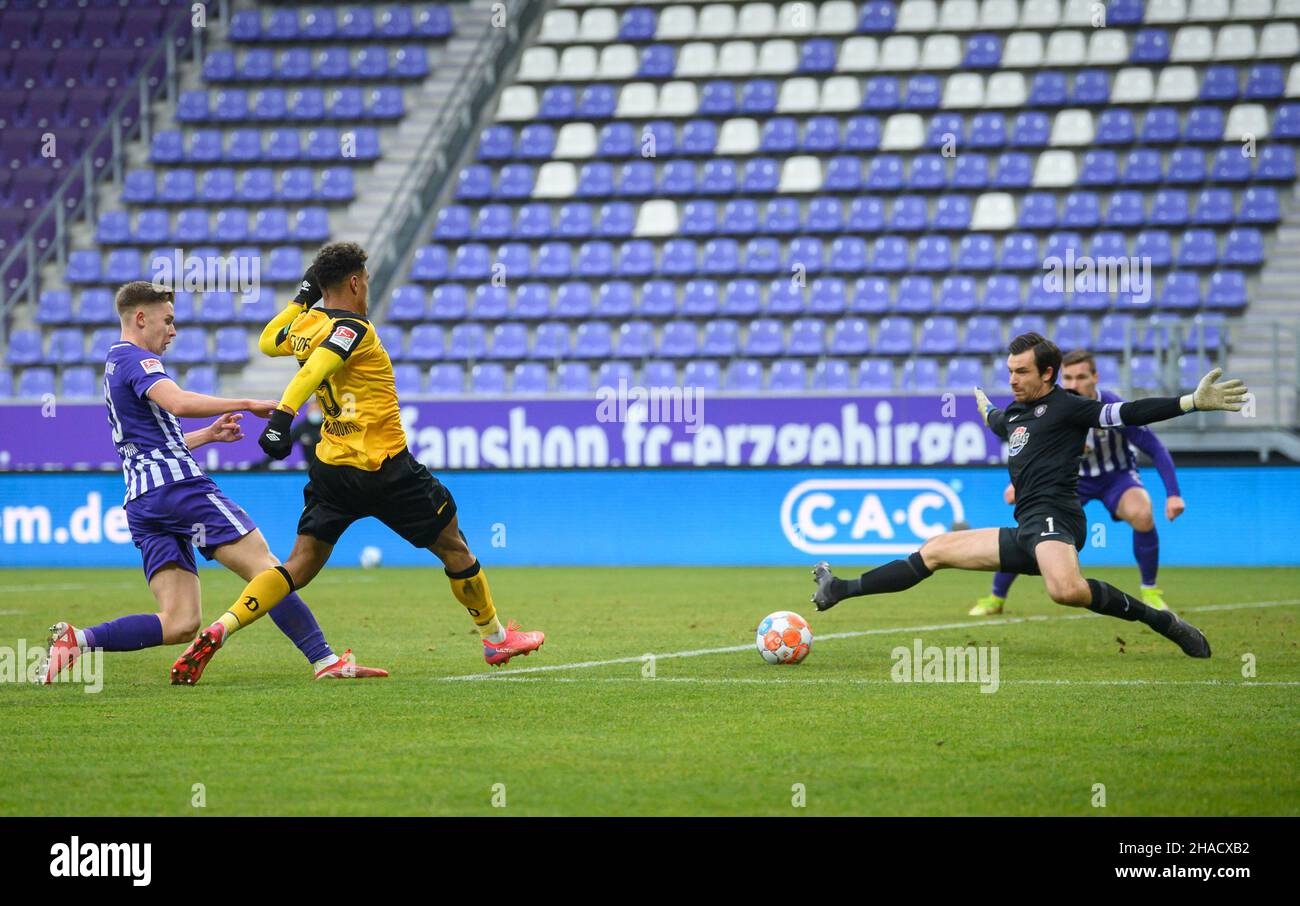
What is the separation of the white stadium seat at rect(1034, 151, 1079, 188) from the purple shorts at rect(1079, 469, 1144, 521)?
40.2ft

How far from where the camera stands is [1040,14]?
85.5 ft

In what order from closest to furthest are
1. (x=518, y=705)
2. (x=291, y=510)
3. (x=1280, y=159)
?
(x=518, y=705), (x=291, y=510), (x=1280, y=159)

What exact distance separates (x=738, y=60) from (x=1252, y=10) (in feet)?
25.2

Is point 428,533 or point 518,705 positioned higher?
point 428,533

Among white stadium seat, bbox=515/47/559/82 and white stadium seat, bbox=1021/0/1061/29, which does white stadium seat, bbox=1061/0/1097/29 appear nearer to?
white stadium seat, bbox=1021/0/1061/29

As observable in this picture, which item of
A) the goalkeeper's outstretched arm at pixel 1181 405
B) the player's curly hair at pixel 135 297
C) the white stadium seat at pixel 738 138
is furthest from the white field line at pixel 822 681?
the white stadium seat at pixel 738 138

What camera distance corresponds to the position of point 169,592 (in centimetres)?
812

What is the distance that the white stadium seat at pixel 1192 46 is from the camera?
2509 centimetres

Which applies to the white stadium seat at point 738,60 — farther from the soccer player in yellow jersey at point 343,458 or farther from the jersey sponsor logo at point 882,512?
the soccer player in yellow jersey at point 343,458

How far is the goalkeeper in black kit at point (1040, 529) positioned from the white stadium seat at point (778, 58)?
58.8 ft

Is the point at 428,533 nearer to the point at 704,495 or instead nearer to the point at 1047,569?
the point at 1047,569

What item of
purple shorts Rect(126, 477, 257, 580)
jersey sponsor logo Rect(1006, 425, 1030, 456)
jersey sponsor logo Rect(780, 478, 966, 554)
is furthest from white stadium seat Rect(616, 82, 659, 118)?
purple shorts Rect(126, 477, 257, 580)
